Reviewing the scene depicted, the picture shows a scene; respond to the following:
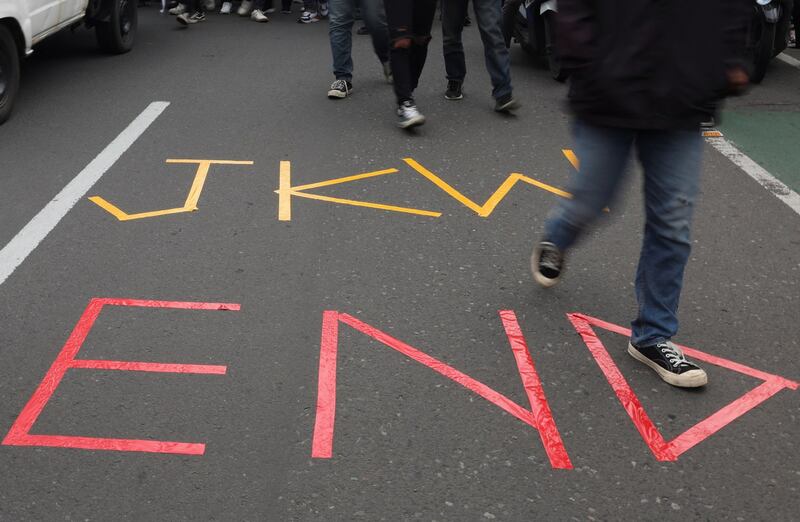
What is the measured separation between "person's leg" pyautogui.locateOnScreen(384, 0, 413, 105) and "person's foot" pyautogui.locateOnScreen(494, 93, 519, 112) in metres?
0.88

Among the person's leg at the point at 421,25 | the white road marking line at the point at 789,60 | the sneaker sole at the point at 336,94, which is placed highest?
the person's leg at the point at 421,25

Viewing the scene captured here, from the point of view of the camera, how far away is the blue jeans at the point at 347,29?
7.25 metres

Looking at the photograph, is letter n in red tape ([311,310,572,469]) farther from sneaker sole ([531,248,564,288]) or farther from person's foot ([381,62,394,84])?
person's foot ([381,62,394,84])

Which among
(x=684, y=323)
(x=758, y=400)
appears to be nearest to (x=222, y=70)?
(x=684, y=323)

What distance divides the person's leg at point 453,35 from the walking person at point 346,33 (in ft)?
1.58

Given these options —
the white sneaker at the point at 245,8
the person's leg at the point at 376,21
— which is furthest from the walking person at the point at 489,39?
the white sneaker at the point at 245,8

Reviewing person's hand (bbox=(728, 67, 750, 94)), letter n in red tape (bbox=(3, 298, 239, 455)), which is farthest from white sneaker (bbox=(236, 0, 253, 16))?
person's hand (bbox=(728, 67, 750, 94))

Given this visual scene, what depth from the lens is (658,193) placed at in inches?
136

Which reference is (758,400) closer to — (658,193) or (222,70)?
(658,193)

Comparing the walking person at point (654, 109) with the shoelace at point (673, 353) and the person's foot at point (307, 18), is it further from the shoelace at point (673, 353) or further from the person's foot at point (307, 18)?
the person's foot at point (307, 18)

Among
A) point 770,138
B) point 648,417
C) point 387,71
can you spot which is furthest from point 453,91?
point 648,417

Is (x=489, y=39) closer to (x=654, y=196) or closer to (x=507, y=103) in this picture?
(x=507, y=103)

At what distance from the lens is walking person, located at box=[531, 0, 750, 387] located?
3160 millimetres

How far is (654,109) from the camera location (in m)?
3.28
